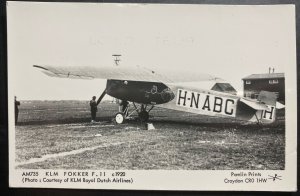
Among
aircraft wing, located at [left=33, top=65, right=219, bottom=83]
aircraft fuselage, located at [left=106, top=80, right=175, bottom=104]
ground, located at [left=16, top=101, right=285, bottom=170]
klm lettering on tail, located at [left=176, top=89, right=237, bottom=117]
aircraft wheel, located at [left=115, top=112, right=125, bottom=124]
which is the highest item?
aircraft wing, located at [left=33, top=65, right=219, bottom=83]

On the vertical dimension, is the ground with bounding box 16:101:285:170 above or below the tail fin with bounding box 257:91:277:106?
below

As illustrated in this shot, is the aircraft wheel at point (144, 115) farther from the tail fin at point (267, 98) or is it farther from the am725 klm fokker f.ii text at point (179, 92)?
the tail fin at point (267, 98)

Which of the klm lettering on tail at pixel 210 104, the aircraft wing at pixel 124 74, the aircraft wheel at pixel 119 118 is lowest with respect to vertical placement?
the aircraft wheel at pixel 119 118

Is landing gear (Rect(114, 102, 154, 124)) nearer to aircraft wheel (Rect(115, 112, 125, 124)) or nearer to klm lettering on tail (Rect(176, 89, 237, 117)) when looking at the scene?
aircraft wheel (Rect(115, 112, 125, 124))

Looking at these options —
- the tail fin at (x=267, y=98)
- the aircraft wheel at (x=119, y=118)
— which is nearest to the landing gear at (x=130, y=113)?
the aircraft wheel at (x=119, y=118)

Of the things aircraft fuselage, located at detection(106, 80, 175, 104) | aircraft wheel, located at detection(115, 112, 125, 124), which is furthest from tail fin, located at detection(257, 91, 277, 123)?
aircraft wheel, located at detection(115, 112, 125, 124)

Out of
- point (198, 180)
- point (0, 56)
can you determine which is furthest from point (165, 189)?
point (0, 56)

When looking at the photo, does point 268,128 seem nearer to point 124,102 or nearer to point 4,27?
point 124,102
